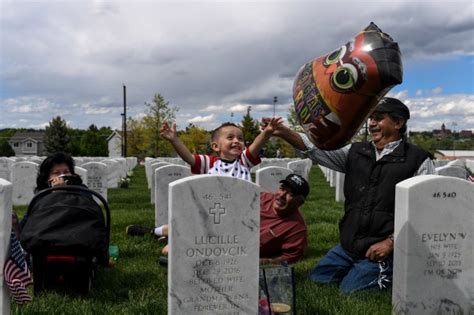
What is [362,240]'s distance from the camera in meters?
4.55

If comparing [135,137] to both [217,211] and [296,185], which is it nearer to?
[296,185]

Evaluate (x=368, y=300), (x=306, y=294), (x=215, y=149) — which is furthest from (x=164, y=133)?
(x=368, y=300)

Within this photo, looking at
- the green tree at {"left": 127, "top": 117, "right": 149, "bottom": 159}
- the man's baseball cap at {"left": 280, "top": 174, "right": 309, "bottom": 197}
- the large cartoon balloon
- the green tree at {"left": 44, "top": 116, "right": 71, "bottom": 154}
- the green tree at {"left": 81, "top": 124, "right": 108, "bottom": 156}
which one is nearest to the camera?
the large cartoon balloon

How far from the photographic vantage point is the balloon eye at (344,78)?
294 cm

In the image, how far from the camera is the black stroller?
4102 millimetres

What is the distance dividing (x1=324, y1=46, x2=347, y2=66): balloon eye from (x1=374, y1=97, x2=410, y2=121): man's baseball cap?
142cm

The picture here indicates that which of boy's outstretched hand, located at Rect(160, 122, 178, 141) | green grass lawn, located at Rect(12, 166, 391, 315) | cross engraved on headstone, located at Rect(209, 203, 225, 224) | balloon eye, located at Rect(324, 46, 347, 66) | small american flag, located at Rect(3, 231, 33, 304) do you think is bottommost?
green grass lawn, located at Rect(12, 166, 391, 315)

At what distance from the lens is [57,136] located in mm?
65375

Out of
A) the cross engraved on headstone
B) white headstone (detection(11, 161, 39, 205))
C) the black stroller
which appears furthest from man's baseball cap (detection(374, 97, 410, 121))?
white headstone (detection(11, 161, 39, 205))

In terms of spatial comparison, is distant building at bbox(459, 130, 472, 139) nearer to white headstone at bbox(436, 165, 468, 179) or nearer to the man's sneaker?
white headstone at bbox(436, 165, 468, 179)

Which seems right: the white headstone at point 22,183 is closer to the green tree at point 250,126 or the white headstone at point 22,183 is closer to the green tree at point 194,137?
the green tree at point 250,126

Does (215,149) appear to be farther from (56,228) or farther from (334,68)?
(334,68)

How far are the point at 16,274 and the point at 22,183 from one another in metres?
8.82

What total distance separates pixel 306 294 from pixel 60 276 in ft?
7.15
